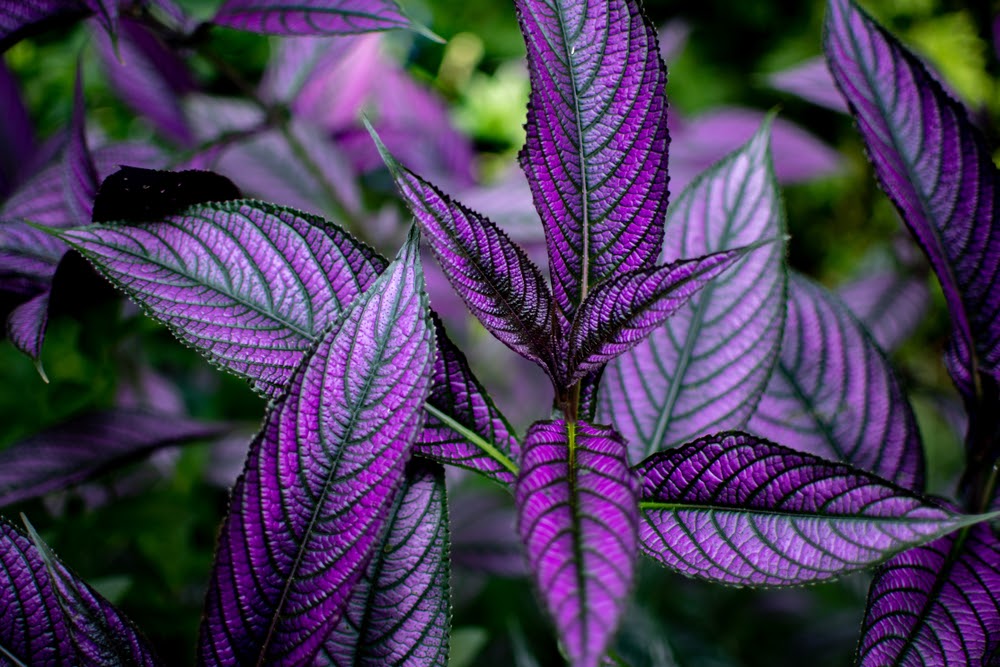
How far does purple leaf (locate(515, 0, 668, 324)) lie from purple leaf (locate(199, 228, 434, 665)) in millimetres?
110

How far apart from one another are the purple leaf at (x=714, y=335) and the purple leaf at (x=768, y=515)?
0.13m

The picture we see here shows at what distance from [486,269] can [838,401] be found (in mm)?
408

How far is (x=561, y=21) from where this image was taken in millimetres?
467

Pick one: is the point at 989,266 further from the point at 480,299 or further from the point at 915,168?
the point at 480,299

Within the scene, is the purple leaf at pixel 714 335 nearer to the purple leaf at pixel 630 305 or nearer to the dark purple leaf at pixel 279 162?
the purple leaf at pixel 630 305

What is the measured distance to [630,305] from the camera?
17.2 inches

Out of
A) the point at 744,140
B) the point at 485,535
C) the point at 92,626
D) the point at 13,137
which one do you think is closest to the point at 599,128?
the point at 92,626

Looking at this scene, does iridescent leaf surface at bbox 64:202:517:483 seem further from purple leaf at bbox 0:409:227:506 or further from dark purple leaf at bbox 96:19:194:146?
dark purple leaf at bbox 96:19:194:146

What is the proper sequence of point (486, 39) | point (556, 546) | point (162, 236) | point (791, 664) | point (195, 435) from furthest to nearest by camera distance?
point (486, 39), point (791, 664), point (195, 435), point (162, 236), point (556, 546)

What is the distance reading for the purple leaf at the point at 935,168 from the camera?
0.57 metres

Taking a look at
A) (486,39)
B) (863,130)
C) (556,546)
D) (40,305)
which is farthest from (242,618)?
(486,39)

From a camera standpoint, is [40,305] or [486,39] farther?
[486,39]

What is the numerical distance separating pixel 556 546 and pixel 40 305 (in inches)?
18.8

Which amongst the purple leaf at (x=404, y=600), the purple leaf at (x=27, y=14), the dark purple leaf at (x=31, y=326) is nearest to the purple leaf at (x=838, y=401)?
the purple leaf at (x=404, y=600)
